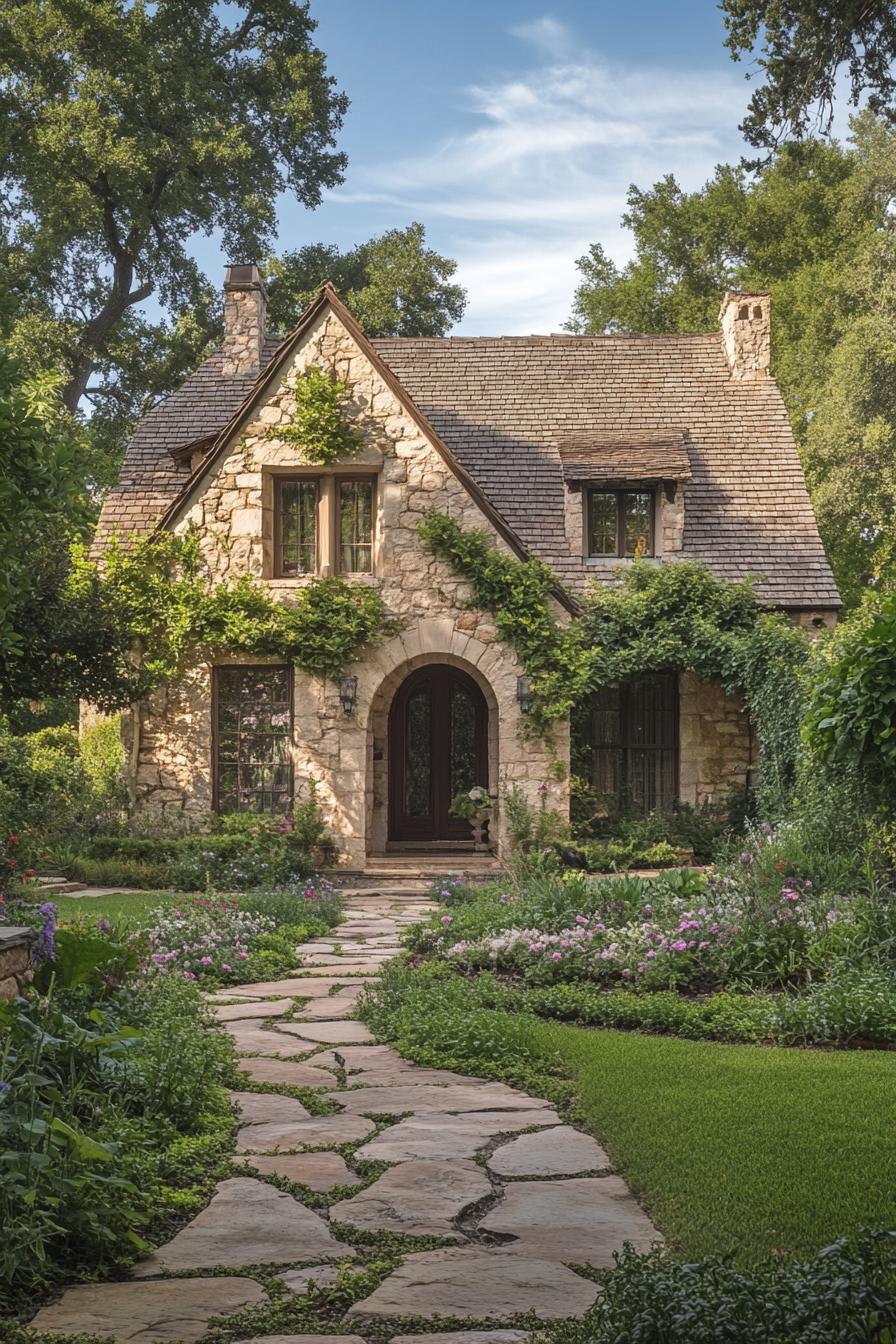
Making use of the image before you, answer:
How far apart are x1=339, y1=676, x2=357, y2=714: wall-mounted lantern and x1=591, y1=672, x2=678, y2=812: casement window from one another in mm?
3682

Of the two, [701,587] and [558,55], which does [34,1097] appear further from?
[701,587]

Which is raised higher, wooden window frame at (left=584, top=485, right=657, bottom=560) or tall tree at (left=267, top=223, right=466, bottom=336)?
tall tree at (left=267, top=223, right=466, bottom=336)

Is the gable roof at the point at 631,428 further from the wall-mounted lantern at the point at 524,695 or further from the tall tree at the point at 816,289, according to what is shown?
the tall tree at the point at 816,289

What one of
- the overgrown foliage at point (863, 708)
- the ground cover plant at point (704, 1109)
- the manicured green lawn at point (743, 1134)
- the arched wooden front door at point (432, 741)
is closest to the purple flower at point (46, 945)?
the ground cover plant at point (704, 1109)

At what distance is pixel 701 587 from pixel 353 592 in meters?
4.61

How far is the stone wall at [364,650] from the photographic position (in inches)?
616

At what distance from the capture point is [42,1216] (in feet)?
11.5

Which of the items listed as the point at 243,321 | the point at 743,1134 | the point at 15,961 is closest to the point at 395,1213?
→ the point at 743,1134

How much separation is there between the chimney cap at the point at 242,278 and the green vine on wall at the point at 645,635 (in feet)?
20.6

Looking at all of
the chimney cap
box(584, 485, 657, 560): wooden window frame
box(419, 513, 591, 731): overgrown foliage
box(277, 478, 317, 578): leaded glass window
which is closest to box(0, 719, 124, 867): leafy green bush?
box(277, 478, 317, 578): leaded glass window

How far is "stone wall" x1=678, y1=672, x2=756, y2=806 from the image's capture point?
17.0 meters

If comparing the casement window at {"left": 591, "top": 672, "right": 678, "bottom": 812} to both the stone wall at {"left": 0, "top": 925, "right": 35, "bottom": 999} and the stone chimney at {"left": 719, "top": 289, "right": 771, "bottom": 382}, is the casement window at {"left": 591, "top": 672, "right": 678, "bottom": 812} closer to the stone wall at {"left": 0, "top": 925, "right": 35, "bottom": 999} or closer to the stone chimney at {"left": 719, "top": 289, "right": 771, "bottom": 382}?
the stone chimney at {"left": 719, "top": 289, "right": 771, "bottom": 382}

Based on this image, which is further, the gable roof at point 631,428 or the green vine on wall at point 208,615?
the gable roof at point 631,428

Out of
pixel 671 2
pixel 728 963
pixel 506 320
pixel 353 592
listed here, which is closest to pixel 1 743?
pixel 353 592
